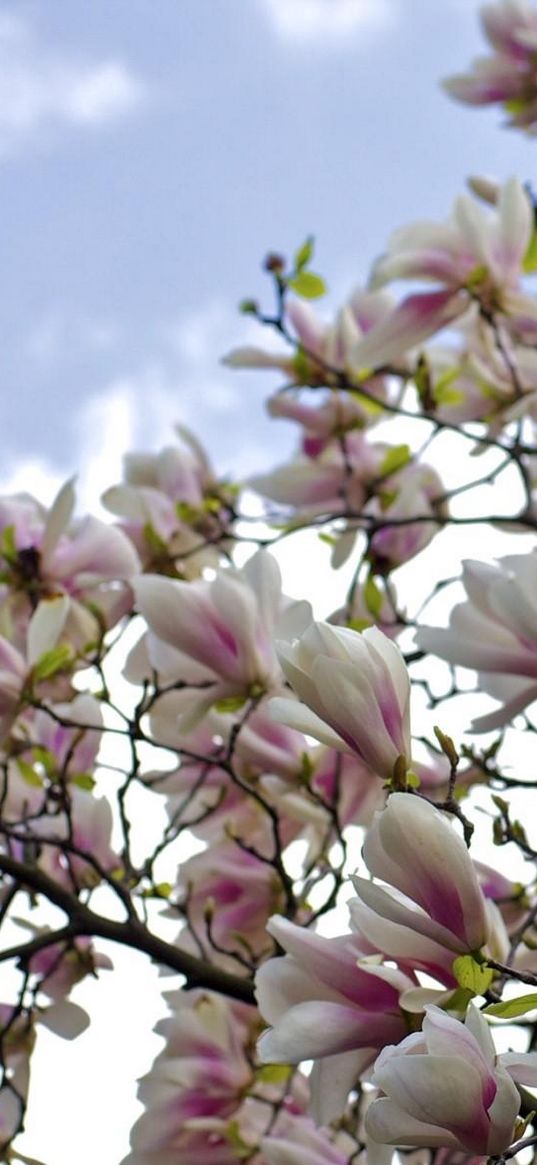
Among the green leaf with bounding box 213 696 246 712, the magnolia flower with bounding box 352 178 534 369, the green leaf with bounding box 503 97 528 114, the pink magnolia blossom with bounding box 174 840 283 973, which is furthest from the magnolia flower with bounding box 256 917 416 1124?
the green leaf with bounding box 503 97 528 114

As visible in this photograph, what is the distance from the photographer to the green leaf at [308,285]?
5.07ft

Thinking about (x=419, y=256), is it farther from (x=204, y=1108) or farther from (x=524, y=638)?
A: (x=204, y=1108)

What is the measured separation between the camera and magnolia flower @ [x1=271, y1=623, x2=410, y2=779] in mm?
622

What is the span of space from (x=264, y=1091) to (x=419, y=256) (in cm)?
84

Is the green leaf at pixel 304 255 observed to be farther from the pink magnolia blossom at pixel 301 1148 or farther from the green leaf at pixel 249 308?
the pink magnolia blossom at pixel 301 1148

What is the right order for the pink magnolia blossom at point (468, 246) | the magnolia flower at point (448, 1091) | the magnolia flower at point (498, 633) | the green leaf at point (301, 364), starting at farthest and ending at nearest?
the green leaf at point (301, 364), the pink magnolia blossom at point (468, 246), the magnolia flower at point (498, 633), the magnolia flower at point (448, 1091)

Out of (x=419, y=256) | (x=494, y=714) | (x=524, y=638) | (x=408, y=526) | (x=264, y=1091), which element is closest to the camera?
(x=524, y=638)

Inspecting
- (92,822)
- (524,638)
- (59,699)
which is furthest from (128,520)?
(524,638)

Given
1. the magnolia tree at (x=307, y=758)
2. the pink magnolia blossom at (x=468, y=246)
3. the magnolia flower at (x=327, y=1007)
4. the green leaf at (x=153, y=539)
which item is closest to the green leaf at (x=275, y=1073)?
the magnolia tree at (x=307, y=758)

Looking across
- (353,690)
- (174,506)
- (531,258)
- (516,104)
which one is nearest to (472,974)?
(353,690)

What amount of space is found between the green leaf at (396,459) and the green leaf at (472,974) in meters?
1.02

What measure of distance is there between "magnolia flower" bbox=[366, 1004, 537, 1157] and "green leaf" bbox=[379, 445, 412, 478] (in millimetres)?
1098

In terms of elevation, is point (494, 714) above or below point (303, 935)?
above

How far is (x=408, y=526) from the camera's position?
152cm
